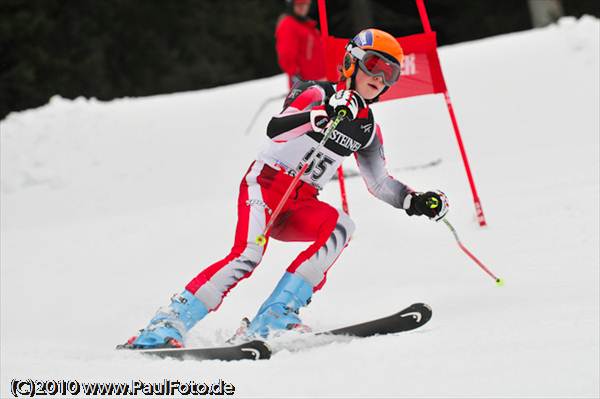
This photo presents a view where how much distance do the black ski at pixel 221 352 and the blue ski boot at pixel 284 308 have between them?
0.33m

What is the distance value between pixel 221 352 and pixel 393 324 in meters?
0.86

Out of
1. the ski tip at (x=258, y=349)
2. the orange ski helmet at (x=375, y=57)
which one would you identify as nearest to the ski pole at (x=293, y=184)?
the orange ski helmet at (x=375, y=57)

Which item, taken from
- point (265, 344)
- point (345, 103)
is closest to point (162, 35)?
point (345, 103)

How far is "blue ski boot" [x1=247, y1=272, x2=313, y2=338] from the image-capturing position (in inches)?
169

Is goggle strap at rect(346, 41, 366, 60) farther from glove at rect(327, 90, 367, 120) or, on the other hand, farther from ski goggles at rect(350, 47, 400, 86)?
glove at rect(327, 90, 367, 120)

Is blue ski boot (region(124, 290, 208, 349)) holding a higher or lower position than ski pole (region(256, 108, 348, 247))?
lower

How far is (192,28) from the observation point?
2531 cm

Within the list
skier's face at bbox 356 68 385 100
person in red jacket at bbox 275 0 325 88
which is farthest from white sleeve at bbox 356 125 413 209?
person in red jacket at bbox 275 0 325 88

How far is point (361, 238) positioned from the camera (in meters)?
6.94

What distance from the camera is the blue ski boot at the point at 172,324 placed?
166 inches

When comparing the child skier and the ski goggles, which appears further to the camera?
the ski goggles

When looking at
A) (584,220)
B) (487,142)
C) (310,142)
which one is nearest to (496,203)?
(584,220)

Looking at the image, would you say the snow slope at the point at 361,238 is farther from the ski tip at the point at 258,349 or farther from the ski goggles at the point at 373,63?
the ski goggles at the point at 373,63

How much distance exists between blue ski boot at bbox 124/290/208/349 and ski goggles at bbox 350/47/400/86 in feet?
4.89
